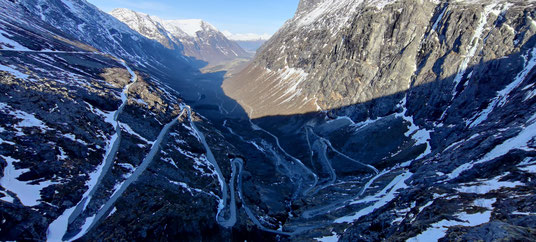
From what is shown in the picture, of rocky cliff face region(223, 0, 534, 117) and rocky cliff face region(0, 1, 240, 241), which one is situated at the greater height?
rocky cliff face region(223, 0, 534, 117)

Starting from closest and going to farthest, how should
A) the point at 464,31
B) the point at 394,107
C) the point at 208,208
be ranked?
the point at 208,208
the point at 464,31
the point at 394,107

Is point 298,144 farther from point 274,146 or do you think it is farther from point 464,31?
point 464,31

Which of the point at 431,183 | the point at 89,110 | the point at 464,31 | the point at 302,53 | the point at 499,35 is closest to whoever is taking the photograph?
the point at 431,183

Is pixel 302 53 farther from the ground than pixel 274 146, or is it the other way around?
pixel 302 53

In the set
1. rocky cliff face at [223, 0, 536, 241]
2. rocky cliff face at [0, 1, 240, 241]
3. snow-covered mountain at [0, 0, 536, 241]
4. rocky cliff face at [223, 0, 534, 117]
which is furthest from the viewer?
rocky cliff face at [223, 0, 534, 117]

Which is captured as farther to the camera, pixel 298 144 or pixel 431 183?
pixel 298 144

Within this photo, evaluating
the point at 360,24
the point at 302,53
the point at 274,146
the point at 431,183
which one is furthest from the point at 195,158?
the point at 302,53

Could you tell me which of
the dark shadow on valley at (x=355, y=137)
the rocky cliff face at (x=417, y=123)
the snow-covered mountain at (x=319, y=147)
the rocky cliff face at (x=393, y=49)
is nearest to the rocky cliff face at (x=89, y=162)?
the snow-covered mountain at (x=319, y=147)

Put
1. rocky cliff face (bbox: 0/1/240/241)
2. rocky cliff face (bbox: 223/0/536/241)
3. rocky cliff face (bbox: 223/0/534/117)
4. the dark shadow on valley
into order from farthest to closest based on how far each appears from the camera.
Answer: rocky cliff face (bbox: 223/0/534/117) < the dark shadow on valley < rocky cliff face (bbox: 0/1/240/241) < rocky cliff face (bbox: 223/0/536/241)

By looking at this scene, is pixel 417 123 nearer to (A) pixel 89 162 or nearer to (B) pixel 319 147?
(B) pixel 319 147

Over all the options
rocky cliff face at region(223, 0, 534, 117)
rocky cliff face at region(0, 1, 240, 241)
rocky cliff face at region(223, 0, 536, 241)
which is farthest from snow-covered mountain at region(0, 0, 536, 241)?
rocky cliff face at region(223, 0, 534, 117)

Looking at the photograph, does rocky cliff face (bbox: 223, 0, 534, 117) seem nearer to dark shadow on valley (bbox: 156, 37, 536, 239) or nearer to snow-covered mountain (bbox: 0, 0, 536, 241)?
snow-covered mountain (bbox: 0, 0, 536, 241)
